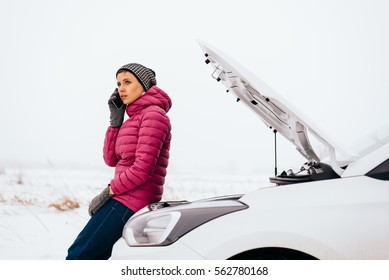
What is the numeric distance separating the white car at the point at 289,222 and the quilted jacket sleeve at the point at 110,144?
0.88 meters

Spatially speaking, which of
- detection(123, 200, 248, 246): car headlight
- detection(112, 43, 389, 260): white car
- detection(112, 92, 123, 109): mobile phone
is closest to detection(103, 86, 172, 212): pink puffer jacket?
detection(112, 92, 123, 109): mobile phone

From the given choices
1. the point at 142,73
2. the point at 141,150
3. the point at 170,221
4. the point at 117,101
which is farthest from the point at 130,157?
the point at 170,221

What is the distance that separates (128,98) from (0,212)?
14.3ft

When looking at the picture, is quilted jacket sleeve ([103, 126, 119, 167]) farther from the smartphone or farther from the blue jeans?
the blue jeans

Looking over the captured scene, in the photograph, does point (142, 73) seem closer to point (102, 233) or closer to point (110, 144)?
point (110, 144)

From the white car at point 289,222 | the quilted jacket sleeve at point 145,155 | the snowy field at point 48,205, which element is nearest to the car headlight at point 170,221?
the white car at point 289,222

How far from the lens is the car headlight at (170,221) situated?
73.8 inches

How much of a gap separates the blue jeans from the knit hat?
788 mm

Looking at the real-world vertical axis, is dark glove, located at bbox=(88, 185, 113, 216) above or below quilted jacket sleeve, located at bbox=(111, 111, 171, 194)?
below

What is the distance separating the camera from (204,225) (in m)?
1.85

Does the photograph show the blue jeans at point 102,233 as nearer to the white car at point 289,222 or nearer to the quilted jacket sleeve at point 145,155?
the quilted jacket sleeve at point 145,155

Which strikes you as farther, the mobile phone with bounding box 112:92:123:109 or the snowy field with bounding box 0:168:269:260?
the snowy field with bounding box 0:168:269:260

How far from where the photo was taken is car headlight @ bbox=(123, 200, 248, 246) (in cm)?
188
